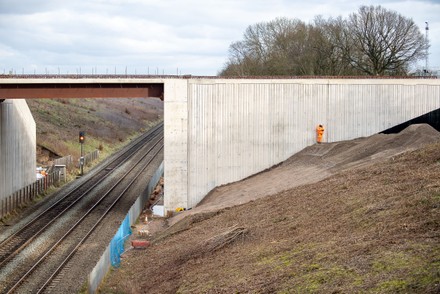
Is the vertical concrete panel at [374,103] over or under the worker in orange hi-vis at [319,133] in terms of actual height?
over

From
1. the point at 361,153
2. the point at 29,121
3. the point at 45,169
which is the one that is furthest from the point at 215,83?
the point at 45,169

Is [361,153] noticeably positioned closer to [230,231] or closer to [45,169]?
[230,231]

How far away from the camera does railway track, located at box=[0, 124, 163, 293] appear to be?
23.2m

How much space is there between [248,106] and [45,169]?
1969cm

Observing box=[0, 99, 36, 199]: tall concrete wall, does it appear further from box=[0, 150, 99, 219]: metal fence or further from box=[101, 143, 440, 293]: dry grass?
box=[101, 143, 440, 293]: dry grass

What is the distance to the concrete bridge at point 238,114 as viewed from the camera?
3478cm

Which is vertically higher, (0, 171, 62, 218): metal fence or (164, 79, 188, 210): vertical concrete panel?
(164, 79, 188, 210): vertical concrete panel

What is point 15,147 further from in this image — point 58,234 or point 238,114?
point 238,114

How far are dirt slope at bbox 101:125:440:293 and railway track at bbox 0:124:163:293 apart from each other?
3179mm

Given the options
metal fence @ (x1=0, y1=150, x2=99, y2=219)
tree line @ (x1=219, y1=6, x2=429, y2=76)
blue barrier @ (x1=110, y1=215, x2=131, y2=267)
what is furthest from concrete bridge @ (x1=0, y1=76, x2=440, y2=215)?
tree line @ (x1=219, y1=6, x2=429, y2=76)

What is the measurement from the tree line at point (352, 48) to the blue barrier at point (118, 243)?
3085cm

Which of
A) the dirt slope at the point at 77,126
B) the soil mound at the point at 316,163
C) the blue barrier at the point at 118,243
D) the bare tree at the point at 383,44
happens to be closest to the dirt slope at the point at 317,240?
the soil mound at the point at 316,163

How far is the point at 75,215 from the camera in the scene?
34.4 meters

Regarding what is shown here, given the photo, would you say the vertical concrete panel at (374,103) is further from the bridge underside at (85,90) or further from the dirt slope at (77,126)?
the dirt slope at (77,126)
